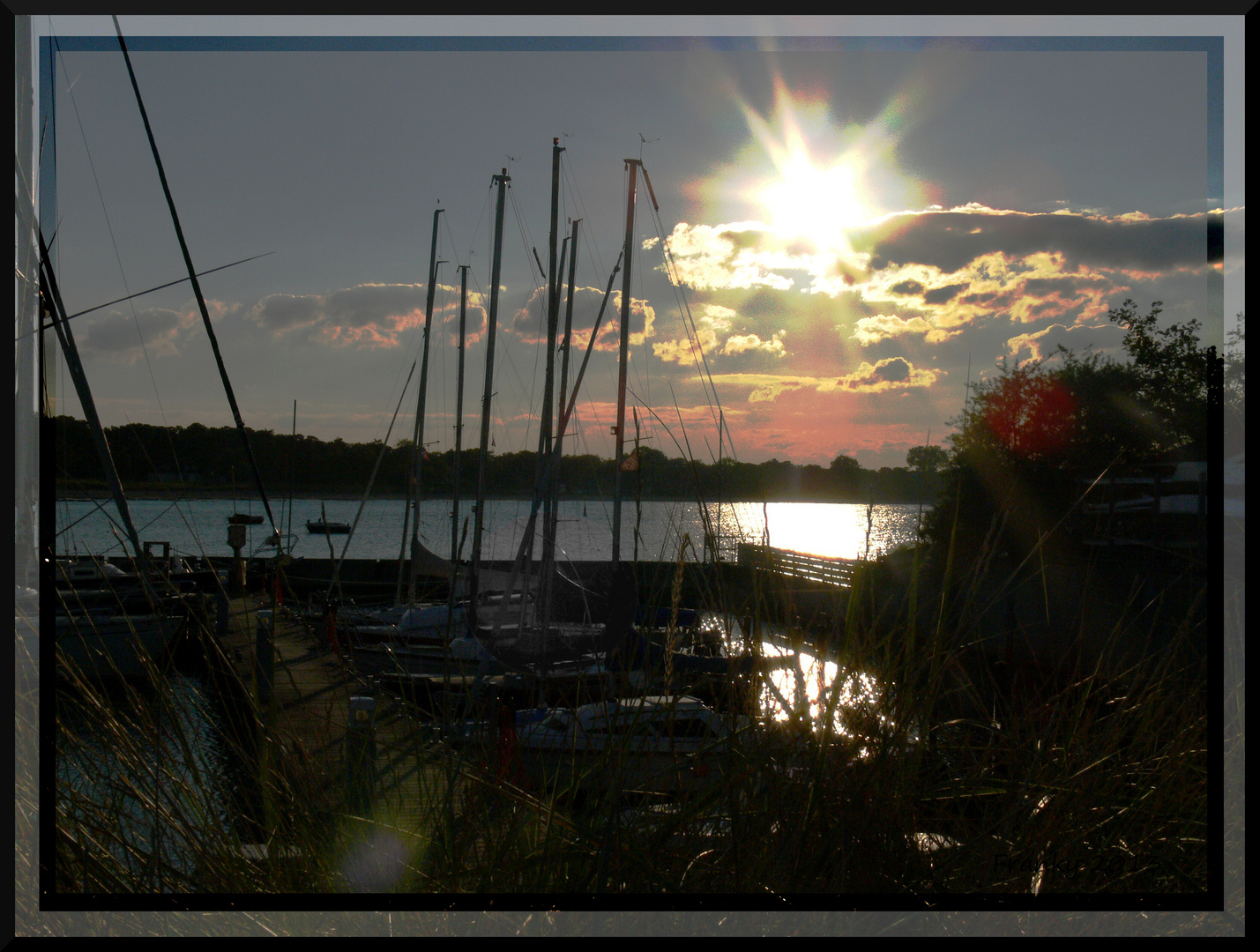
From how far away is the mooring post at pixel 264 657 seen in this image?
1784 millimetres

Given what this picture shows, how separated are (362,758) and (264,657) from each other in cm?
64

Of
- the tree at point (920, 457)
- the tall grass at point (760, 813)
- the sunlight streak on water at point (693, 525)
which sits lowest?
the tall grass at point (760, 813)

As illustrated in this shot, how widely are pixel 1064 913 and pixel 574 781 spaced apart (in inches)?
39.7

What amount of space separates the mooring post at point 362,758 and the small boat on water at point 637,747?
35 centimetres

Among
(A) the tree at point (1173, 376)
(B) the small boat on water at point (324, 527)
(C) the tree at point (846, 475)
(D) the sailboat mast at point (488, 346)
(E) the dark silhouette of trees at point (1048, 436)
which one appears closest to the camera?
(A) the tree at point (1173, 376)

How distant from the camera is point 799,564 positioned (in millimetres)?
2174

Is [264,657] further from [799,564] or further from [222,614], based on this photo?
[799,564]

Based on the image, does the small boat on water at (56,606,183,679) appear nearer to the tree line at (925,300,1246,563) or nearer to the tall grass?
the tall grass

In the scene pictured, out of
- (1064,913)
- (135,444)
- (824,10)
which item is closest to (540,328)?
(135,444)

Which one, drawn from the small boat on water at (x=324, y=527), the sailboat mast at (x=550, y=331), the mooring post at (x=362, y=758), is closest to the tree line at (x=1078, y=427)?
the mooring post at (x=362, y=758)

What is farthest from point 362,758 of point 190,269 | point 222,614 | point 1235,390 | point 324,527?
point 1235,390

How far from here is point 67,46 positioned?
1565mm

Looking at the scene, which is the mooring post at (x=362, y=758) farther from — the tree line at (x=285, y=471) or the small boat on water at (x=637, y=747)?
the tree line at (x=285, y=471)

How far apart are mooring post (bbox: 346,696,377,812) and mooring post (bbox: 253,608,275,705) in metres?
0.23
